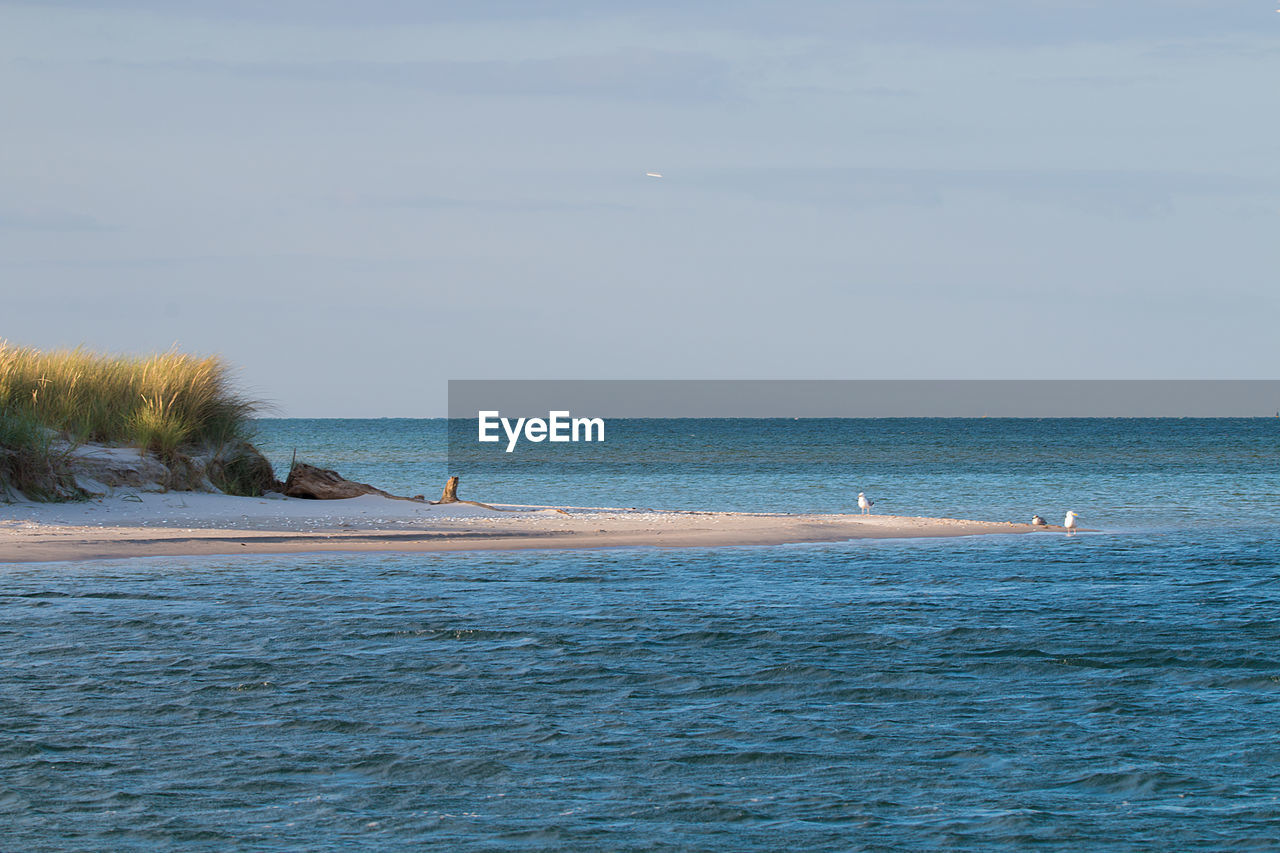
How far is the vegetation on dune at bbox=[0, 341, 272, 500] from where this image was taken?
900 inches

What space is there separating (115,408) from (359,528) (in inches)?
245

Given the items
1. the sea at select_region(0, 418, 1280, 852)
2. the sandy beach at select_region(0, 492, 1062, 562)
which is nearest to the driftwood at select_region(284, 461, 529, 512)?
the sandy beach at select_region(0, 492, 1062, 562)

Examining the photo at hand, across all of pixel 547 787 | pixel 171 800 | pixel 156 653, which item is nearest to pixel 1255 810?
pixel 547 787

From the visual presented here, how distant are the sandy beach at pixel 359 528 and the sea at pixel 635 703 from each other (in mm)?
914

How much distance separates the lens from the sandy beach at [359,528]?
20.1 m

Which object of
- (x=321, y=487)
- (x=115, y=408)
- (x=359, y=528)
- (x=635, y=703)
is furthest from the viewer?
(x=321, y=487)

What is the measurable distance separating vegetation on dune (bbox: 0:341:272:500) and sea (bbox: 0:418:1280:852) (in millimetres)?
5437

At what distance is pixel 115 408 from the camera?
25641 millimetres

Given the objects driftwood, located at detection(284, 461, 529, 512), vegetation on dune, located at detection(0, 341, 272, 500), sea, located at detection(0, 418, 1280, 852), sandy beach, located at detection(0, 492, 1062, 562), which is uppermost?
vegetation on dune, located at detection(0, 341, 272, 500)

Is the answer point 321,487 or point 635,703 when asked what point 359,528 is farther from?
point 635,703

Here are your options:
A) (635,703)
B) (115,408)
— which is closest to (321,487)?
(115,408)

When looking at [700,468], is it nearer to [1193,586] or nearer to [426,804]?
[1193,586]

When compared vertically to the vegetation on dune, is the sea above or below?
below

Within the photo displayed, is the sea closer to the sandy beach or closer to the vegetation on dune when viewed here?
the sandy beach
